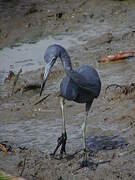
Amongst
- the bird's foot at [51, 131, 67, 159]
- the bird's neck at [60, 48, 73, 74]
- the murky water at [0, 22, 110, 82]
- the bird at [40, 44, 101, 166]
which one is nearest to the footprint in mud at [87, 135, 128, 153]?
the bird's foot at [51, 131, 67, 159]

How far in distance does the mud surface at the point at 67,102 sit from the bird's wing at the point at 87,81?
666 millimetres

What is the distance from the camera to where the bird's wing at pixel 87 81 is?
20.4 feet

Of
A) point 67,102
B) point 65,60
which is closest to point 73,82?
point 65,60

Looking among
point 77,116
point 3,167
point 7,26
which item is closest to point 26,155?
point 3,167

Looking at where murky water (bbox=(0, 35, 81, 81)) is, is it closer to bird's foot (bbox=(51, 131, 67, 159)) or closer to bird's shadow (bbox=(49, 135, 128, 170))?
bird's shadow (bbox=(49, 135, 128, 170))

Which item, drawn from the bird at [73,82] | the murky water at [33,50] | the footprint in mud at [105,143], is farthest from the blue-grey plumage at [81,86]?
the murky water at [33,50]

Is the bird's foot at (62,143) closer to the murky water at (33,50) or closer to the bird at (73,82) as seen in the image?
the bird at (73,82)

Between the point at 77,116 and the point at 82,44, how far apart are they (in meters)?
2.98

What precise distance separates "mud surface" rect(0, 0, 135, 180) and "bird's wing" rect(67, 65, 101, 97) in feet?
2.19

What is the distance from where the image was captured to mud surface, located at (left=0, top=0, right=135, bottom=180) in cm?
654

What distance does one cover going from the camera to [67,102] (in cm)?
858

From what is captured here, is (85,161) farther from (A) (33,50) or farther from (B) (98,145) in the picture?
(A) (33,50)

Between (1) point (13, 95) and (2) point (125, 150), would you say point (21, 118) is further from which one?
(2) point (125, 150)

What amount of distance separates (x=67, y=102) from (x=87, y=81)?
221 centimetres
